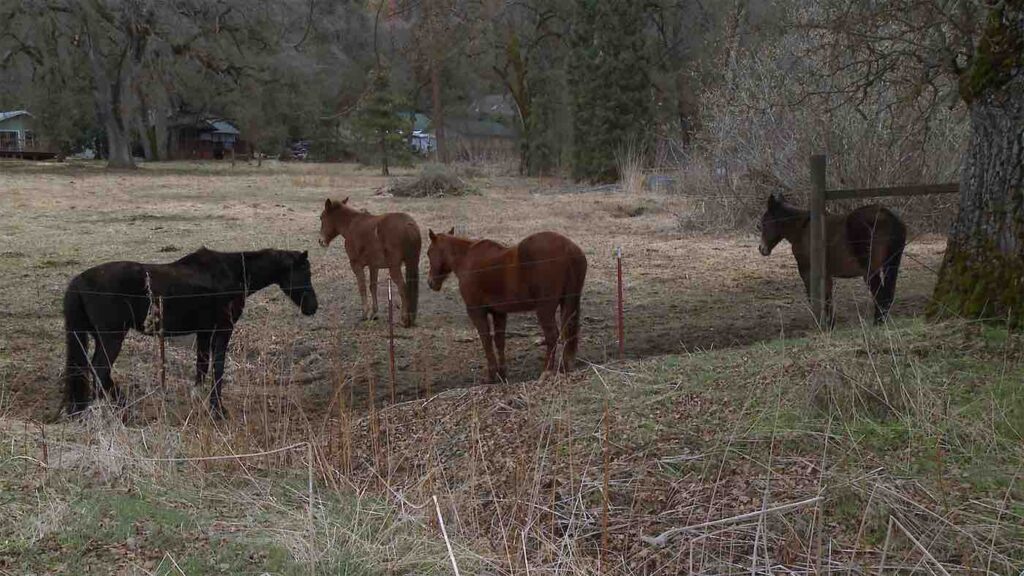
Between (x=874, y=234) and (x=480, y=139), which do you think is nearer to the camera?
(x=874, y=234)

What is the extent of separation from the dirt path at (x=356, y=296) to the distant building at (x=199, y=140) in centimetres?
4147

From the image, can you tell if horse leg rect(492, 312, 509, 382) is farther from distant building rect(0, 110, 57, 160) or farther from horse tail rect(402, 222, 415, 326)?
distant building rect(0, 110, 57, 160)

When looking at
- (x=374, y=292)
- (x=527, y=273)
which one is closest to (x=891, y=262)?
(x=527, y=273)

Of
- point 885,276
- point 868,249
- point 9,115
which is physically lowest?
point 885,276

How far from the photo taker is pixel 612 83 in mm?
36500

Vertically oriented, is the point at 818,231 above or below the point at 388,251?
above

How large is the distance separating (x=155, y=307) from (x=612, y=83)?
30.2 m

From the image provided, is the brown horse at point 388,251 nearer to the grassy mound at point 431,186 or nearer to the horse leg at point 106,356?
the horse leg at point 106,356

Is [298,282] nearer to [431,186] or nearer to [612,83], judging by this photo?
[431,186]

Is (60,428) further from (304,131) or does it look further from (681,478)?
(304,131)

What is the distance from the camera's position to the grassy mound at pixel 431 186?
2933 centimetres

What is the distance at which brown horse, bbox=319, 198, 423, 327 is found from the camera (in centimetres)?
1152

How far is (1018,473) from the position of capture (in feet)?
16.2

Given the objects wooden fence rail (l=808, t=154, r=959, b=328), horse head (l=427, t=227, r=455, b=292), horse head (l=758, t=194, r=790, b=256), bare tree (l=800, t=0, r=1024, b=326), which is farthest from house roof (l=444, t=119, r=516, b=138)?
bare tree (l=800, t=0, r=1024, b=326)
